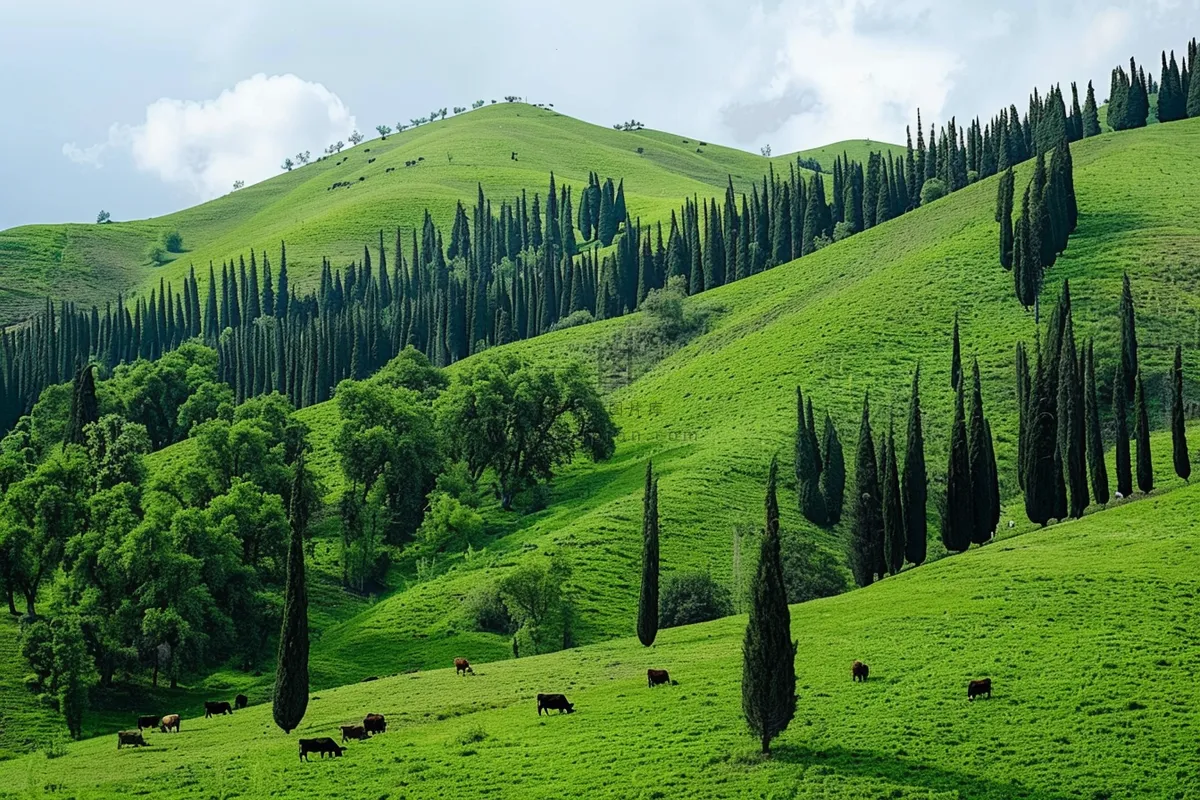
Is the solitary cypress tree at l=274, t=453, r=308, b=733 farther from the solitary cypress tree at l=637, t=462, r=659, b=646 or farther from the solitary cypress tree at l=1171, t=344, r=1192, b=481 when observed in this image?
the solitary cypress tree at l=1171, t=344, r=1192, b=481

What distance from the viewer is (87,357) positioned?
199 metres

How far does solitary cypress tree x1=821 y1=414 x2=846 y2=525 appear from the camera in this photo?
89.7 m

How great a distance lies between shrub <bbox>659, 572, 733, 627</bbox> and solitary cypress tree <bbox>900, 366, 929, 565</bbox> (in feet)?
36.5

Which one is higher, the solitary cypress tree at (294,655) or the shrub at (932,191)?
the shrub at (932,191)

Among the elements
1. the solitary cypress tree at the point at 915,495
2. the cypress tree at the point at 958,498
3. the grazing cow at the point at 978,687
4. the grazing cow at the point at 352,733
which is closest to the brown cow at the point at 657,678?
the grazing cow at the point at 352,733

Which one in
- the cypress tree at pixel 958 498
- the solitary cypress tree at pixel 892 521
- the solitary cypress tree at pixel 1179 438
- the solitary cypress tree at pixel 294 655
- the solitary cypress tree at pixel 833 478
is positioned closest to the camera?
the solitary cypress tree at pixel 294 655

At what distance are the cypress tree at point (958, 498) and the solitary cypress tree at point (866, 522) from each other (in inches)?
154

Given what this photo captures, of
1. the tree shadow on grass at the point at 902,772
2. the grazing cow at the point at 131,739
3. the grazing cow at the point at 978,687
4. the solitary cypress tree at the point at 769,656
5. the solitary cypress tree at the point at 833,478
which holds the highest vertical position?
the solitary cypress tree at the point at 833,478

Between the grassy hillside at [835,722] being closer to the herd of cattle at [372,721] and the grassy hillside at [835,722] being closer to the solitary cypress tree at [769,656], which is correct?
the herd of cattle at [372,721]

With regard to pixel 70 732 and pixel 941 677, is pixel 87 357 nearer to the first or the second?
pixel 70 732

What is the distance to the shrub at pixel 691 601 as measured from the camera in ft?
244

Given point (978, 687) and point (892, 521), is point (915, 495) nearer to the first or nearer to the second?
point (892, 521)

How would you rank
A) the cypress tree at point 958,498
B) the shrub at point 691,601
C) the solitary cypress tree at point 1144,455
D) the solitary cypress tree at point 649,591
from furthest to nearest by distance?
1. the solitary cypress tree at point 1144,455
2. the cypress tree at point 958,498
3. the shrub at point 691,601
4. the solitary cypress tree at point 649,591

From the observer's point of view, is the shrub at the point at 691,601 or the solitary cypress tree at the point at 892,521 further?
the solitary cypress tree at the point at 892,521
